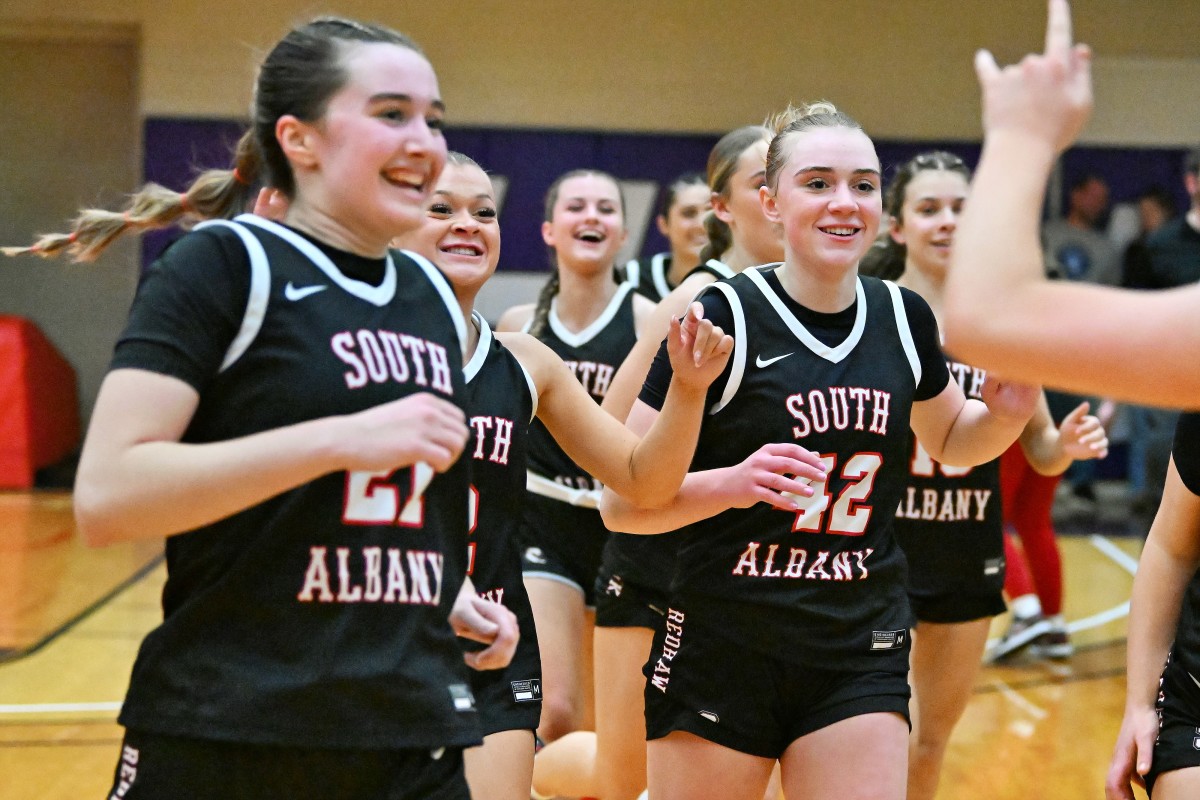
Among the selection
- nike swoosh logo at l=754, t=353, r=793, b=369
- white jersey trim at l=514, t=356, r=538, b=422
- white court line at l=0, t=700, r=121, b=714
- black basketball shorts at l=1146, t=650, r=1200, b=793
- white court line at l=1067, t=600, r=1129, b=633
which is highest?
nike swoosh logo at l=754, t=353, r=793, b=369

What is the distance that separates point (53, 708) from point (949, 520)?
410 cm

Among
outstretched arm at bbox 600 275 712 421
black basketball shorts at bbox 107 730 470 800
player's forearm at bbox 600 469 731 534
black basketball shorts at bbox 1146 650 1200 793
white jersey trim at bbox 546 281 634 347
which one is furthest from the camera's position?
white jersey trim at bbox 546 281 634 347

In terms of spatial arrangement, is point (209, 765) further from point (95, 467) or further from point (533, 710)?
point (533, 710)

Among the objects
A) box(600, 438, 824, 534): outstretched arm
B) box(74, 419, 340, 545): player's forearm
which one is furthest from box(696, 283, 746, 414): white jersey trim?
box(74, 419, 340, 545): player's forearm

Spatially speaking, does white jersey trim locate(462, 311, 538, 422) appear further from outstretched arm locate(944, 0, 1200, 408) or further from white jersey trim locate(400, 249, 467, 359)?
outstretched arm locate(944, 0, 1200, 408)

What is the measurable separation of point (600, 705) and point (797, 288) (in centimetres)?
148

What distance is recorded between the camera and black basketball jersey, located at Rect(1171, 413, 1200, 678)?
2627mm

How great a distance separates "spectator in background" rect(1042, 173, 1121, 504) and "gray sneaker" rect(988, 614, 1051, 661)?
516 cm

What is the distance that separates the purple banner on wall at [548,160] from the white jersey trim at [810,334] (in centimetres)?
938

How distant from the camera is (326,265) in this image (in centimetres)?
217

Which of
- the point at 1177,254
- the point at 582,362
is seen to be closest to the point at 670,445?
the point at 582,362

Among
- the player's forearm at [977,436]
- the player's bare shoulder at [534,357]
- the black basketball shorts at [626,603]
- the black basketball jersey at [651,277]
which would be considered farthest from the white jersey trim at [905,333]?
the black basketball jersey at [651,277]

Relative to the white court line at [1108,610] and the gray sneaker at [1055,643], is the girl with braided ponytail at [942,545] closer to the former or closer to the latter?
the white court line at [1108,610]

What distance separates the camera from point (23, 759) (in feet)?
18.0
